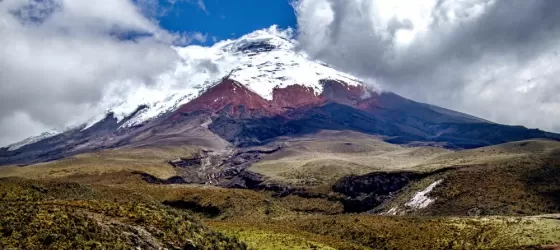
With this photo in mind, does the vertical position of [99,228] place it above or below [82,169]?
below

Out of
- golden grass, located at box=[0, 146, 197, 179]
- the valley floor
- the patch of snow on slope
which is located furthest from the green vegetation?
golden grass, located at box=[0, 146, 197, 179]

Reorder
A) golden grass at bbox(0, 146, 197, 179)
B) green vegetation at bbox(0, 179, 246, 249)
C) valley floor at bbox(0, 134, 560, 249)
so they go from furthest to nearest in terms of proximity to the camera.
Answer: golden grass at bbox(0, 146, 197, 179) → valley floor at bbox(0, 134, 560, 249) → green vegetation at bbox(0, 179, 246, 249)

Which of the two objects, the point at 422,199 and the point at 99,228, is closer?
the point at 99,228

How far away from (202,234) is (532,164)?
8572 cm

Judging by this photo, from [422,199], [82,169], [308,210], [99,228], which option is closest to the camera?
[99,228]

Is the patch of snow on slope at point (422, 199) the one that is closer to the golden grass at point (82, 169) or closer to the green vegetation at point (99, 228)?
the green vegetation at point (99, 228)

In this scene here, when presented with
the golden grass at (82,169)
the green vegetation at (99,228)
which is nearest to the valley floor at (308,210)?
the green vegetation at (99,228)

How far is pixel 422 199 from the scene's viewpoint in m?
98.2

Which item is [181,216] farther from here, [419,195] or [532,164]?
[532,164]

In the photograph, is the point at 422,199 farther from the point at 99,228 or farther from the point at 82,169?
the point at 82,169

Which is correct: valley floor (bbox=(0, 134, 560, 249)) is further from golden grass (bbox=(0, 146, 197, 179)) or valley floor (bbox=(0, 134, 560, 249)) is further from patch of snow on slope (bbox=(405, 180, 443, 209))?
golden grass (bbox=(0, 146, 197, 179))

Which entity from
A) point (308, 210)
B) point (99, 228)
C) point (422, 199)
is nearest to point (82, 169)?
point (308, 210)

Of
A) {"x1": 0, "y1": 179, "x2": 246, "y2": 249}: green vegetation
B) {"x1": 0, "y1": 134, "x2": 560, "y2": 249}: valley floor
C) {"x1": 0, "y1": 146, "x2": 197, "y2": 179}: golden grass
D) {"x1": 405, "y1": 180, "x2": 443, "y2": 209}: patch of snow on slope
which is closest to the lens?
{"x1": 0, "y1": 179, "x2": 246, "y2": 249}: green vegetation

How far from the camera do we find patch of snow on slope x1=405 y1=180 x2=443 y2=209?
95.8m
